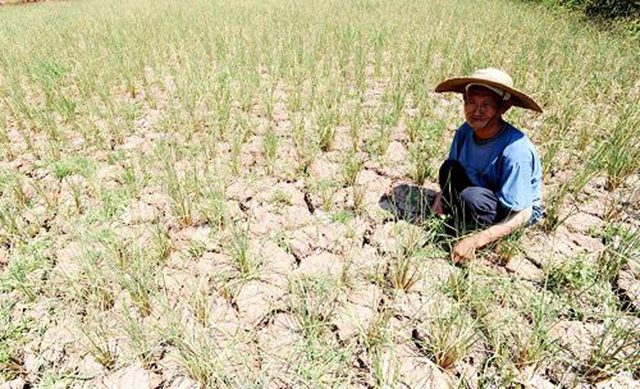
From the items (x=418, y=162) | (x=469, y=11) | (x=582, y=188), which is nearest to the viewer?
(x=582, y=188)

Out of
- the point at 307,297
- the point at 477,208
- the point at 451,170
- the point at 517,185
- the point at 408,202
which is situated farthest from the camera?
the point at 408,202

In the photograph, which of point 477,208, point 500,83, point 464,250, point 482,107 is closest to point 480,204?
point 477,208

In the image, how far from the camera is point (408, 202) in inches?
89.6

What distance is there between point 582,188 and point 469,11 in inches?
250

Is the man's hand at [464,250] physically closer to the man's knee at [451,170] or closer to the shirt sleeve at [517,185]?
the shirt sleeve at [517,185]

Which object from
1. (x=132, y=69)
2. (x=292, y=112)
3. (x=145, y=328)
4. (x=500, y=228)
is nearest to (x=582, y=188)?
(x=500, y=228)

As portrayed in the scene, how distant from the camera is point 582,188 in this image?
2.26m

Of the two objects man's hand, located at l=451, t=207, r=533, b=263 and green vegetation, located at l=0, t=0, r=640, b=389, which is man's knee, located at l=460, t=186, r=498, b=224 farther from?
green vegetation, located at l=0, t=0, r=640, b=389

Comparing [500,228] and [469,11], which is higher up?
[469,11]

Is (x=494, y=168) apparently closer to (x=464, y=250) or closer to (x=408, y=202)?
(x=464, y=250)

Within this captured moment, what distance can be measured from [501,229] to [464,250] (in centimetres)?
21

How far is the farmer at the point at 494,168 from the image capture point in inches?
66.4

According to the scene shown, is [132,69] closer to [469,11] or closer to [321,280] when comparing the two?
[321,280]

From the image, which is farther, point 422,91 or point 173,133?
point 422,91
